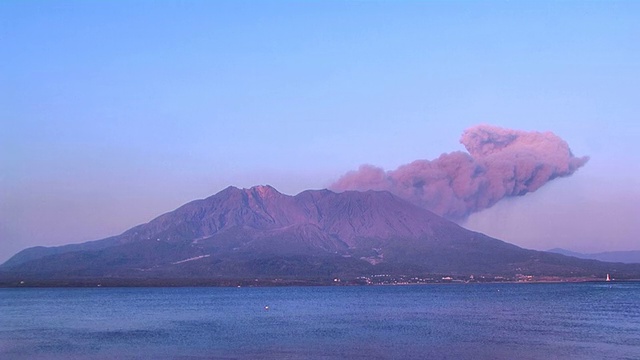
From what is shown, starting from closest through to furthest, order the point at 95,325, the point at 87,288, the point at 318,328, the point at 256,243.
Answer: the point at 318,328, the point at 95,325, the point at 87,288, the point at 256,243

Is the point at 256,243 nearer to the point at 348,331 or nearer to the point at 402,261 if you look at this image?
the point at 402,261

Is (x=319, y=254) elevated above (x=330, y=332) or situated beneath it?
elevated above

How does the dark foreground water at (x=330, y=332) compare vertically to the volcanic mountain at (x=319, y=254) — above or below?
below

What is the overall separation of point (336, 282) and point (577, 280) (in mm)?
41707

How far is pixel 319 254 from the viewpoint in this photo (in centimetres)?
16362

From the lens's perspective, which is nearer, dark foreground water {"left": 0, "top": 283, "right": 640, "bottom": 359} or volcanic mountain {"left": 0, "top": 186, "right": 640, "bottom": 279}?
dark foreground water {"left": 0, "top": 283, "right": 640, "bottom": 359}

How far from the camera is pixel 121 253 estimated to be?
163750mm

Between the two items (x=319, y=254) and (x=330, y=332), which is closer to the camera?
(x=330, y=332)

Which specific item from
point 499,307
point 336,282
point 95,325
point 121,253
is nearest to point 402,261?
point 336,282

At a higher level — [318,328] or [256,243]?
[256,243]

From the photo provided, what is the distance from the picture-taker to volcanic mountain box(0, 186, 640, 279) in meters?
142

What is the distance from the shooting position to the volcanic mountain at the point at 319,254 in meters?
142

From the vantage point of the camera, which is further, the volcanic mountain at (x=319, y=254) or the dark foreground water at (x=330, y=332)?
the volcanic mountain at (x=319, y=254)

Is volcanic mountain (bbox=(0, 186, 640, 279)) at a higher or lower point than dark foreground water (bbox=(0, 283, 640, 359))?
higher
